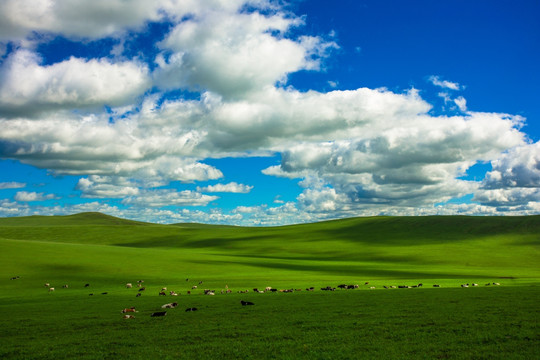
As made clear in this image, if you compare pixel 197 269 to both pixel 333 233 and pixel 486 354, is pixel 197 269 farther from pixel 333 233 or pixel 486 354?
pixel 333 233

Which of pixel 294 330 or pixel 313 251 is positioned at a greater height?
pixel 294 330

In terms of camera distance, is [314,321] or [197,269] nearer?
[314,321]

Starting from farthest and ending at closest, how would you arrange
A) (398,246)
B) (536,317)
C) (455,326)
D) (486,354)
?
(398,246) < (536,317) < (455,326) < (486,354)

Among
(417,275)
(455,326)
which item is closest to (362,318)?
(455,326)

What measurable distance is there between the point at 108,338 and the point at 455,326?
1583cm

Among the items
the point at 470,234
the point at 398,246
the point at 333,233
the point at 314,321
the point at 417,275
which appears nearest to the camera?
the point at 314,321

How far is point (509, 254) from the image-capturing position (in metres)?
101

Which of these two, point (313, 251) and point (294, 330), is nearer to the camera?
point (294, 330)

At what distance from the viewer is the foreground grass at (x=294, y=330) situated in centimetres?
1474

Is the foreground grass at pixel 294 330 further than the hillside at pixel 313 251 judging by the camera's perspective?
No

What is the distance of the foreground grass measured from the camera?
14.7 m

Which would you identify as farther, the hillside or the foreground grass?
the hillside

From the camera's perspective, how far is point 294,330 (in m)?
18.6

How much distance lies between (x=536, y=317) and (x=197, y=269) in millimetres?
55958
